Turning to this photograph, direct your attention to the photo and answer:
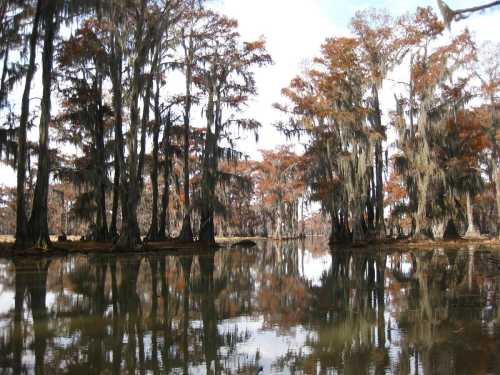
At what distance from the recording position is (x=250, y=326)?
184 inches

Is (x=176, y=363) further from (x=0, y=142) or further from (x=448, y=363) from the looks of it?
(x=0, y=142)

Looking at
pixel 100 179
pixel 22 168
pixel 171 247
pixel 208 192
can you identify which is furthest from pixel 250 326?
pixel 208 192

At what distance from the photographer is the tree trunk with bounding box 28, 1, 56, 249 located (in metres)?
14.9

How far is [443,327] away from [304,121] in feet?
66.6

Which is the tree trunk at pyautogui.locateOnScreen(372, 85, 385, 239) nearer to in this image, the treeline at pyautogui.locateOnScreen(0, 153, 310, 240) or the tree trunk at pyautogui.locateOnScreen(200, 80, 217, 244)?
the treeline at pyautogui.locateOnScreen(0, 153, 310, 240)

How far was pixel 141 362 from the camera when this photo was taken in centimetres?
340

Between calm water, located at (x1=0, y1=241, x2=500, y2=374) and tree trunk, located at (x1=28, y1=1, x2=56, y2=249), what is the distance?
6777 millimetres

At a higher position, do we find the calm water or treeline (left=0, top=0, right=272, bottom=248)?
treeline (left=0, top=0, right=272, bottom=248)

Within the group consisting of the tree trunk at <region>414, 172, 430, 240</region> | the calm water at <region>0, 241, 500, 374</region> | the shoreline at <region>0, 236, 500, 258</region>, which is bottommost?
the calm water at <region>0, 241, 500, 374</region>

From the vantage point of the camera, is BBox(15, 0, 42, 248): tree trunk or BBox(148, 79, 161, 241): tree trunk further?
BBox(148, 79, 161, 241): tree trunk

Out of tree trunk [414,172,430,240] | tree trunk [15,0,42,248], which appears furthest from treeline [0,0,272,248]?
tree trunk [414,172,430,240]

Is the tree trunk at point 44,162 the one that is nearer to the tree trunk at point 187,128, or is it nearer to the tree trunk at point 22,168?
the tree trunk at point 22,168

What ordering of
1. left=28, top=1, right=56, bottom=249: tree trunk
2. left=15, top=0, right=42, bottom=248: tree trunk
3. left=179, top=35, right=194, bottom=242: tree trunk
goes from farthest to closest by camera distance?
left=179, top=35, right=194, bottom=242: tree trunk → left=28, top=1, right=56, bottom=249: tree trunk → left=15, top=0, right=42, bottom=248: tree trunk

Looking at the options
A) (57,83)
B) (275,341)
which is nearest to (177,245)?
(57,83)
